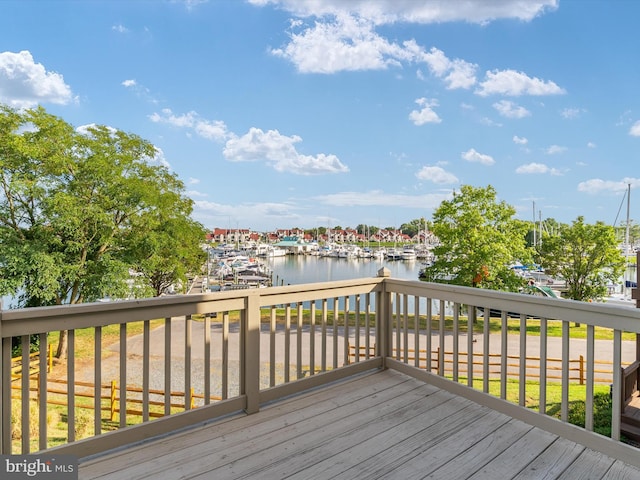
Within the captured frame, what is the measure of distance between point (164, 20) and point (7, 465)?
24726mm

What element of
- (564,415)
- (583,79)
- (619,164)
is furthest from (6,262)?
(619,164)

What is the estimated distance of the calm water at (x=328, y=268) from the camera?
3625cm

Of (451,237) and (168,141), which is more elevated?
(168,141)

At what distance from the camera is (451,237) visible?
15984mm

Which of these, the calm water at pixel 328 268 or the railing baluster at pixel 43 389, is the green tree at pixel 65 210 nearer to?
the railing baluster at pixel 43 389

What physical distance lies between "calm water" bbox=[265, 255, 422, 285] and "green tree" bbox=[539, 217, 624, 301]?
1568cm

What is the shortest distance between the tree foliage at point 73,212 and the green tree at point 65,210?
1.2 inches

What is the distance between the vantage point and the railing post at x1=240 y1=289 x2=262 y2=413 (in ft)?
8.93

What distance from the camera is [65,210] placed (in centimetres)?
1274

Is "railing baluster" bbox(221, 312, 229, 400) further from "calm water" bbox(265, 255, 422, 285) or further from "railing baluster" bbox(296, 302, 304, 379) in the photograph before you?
"calm water" bbox(265, 255, 422, 285)

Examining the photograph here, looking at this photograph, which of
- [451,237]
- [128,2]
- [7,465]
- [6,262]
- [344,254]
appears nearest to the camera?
[7,465]

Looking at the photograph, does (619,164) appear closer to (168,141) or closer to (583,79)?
(583,79)

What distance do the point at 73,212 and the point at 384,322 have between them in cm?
1300

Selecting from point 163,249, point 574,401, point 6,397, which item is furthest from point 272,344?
point 163,249
